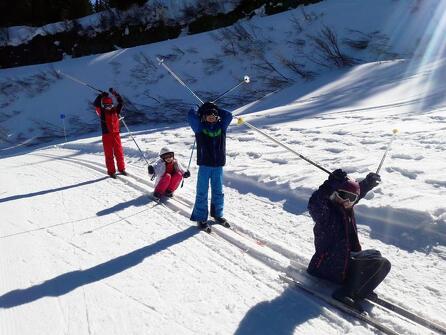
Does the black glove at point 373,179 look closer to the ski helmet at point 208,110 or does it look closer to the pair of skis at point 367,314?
the pair of skis at point 367,314

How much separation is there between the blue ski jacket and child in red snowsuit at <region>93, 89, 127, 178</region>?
3.64 metres

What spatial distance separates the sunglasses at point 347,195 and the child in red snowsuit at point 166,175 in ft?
11.4

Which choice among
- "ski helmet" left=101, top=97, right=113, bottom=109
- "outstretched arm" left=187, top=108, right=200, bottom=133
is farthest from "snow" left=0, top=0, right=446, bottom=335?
"ski helmet" left=101, top=97, right=113, bottom=109

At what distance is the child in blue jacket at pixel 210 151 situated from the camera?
213 inches

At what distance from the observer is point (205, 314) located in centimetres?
371

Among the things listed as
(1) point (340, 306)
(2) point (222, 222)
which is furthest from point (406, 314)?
(2) point (222, 222)

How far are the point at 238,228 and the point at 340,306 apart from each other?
2071 millimetres

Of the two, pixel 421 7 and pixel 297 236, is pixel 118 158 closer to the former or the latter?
pixel 297 236

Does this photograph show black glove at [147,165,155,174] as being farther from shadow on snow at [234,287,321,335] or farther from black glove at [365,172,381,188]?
black glove at [365,172,381,188]

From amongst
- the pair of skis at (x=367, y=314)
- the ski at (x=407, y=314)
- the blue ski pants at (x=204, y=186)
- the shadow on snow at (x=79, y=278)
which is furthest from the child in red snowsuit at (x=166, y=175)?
the ski at (x=407, y=314)

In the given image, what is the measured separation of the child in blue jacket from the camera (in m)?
5.41

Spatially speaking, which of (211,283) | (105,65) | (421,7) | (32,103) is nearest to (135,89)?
(105,65)

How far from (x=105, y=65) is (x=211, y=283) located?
886 inches

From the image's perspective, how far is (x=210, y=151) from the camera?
5531mm
